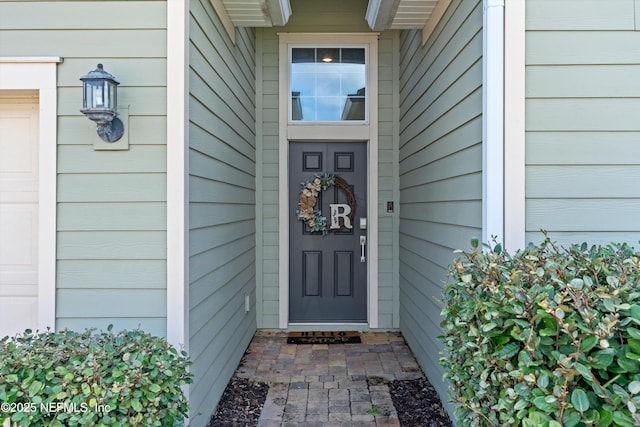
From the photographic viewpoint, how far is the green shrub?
55.5 inches

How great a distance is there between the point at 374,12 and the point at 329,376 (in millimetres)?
2693

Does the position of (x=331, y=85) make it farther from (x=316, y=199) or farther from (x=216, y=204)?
(x=216, y=204)

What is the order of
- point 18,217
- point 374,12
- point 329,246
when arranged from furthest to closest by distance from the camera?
point 329,246 < point 374,12 < point 18,217

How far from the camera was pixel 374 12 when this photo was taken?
122 inches

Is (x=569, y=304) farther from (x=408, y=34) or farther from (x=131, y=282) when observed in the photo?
(x=408, y=34)

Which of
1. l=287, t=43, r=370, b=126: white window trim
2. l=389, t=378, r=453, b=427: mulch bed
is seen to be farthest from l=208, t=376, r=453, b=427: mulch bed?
l=287, t=43, r=370, b=126: white window trim

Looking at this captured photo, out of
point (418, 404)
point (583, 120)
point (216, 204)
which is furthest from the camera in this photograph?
point (418, 404)

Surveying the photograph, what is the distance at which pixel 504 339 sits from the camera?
1366 mm

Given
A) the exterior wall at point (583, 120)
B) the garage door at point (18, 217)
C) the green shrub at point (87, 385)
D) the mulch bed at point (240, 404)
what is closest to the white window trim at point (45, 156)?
the garage door at point (18, 217)

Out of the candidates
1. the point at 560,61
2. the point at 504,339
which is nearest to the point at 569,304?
the point at 504,339

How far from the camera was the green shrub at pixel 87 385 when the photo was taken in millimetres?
1410

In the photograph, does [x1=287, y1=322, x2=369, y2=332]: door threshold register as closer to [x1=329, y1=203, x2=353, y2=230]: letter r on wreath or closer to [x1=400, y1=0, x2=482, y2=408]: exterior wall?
[x1=400, y1=0, x2=482, y2=408]: exterior wall

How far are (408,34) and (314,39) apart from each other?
928 mm

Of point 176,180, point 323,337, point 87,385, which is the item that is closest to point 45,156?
point 176,180
